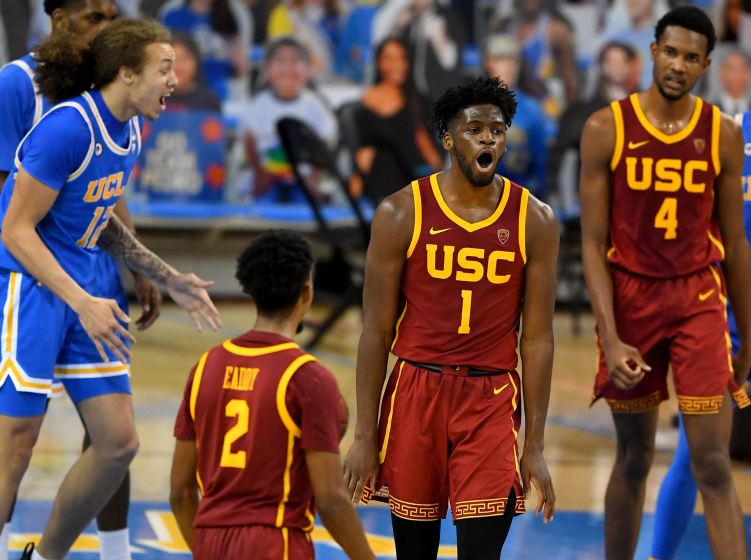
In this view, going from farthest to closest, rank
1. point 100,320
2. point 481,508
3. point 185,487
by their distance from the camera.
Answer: point 100,320, point 481,508, point 185,487

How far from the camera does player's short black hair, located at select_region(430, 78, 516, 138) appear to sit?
3025mm

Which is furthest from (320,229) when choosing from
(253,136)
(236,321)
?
(253,136)

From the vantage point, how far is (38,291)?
3439mm

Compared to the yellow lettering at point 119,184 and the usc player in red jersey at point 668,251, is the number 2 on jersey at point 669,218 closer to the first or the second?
the usc player in red jersey at point 668,251

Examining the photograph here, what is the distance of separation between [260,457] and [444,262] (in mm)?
743

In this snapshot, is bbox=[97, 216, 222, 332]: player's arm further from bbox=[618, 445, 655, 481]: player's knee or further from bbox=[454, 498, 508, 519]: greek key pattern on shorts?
bbox=[618, 445, 655, 481]: player's knee

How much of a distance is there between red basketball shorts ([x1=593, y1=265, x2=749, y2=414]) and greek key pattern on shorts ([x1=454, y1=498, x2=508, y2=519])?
1.06 meters

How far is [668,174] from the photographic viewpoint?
376 centimetres

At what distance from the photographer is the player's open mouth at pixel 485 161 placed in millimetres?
2977

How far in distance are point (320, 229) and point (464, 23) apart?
452 centimetres

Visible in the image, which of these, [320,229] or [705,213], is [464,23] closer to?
[320,229]

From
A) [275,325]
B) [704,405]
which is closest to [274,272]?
[275,325]

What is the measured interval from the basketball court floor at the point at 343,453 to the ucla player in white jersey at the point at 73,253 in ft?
2.70

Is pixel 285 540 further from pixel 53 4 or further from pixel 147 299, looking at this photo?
pixel 53 4
